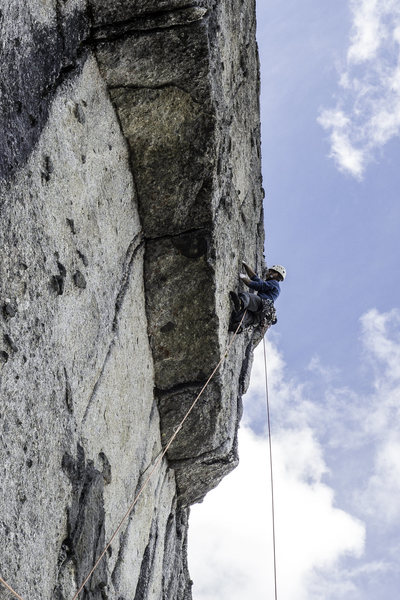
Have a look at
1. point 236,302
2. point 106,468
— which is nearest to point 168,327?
point 236,302

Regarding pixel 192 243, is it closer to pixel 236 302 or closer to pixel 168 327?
pixel 168 327

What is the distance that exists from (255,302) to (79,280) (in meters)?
3.26

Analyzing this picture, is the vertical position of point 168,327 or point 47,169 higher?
point 168,327

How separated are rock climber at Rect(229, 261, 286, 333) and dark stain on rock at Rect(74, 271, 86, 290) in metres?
2.68

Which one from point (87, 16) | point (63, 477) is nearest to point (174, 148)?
point (87, 16)

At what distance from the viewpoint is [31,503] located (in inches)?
162

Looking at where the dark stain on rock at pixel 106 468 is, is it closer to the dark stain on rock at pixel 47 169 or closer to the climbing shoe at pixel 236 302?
the dark stain on rock at pixel 47 169

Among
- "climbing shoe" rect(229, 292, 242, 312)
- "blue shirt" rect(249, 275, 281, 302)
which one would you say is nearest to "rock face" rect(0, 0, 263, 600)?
"climbing shoe" rect(229, 292, 242, 312)

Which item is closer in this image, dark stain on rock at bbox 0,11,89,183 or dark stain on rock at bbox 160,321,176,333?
dark stain on rock at bbox 0,11,89,183

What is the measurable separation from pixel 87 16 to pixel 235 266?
3.20 metres

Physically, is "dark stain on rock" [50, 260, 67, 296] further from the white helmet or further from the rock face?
the white helmet

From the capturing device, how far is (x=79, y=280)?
4.99 meters

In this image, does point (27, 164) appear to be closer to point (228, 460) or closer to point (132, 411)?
point (132, 411)

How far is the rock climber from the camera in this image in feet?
24.9
